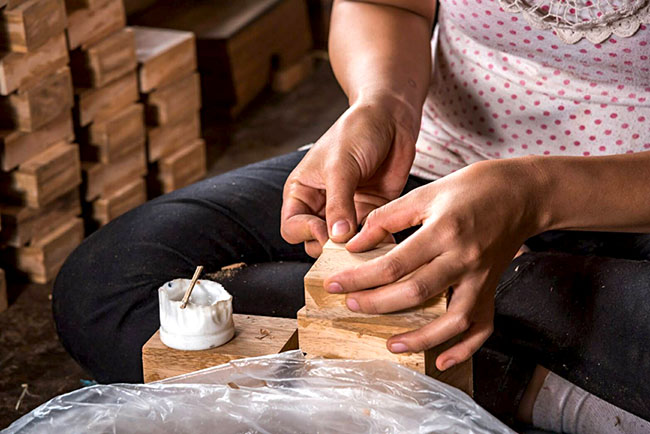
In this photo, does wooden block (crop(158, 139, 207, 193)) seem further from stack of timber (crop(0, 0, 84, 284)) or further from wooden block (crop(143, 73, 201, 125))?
stack of timber (crop(0, 0, 84, 284))

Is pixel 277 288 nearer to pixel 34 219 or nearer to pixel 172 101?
pixel 34 219

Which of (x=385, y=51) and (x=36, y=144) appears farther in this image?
(x=36, y=144)

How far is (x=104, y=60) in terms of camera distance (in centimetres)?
187

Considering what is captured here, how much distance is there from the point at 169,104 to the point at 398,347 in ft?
4.77

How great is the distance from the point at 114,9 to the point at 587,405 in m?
1.30

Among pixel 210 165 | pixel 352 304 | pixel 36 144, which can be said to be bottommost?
pixel 210 165

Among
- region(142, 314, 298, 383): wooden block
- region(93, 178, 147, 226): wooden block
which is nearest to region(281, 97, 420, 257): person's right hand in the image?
region(142, 314, 298, 383): wooden block

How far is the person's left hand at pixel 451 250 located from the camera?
78 cm

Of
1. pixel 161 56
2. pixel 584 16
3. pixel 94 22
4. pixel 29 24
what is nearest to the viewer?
Result: pixel 584 16

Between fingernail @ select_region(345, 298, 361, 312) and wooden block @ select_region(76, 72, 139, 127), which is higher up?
fingernail @ select_region(345, 298, 361, 312)

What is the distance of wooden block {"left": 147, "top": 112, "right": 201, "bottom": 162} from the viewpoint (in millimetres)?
2135

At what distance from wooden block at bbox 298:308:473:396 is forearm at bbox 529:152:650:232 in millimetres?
182

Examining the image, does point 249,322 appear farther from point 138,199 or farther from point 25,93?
point 138,199

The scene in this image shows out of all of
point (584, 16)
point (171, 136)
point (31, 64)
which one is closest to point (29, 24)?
point (31, 64)
